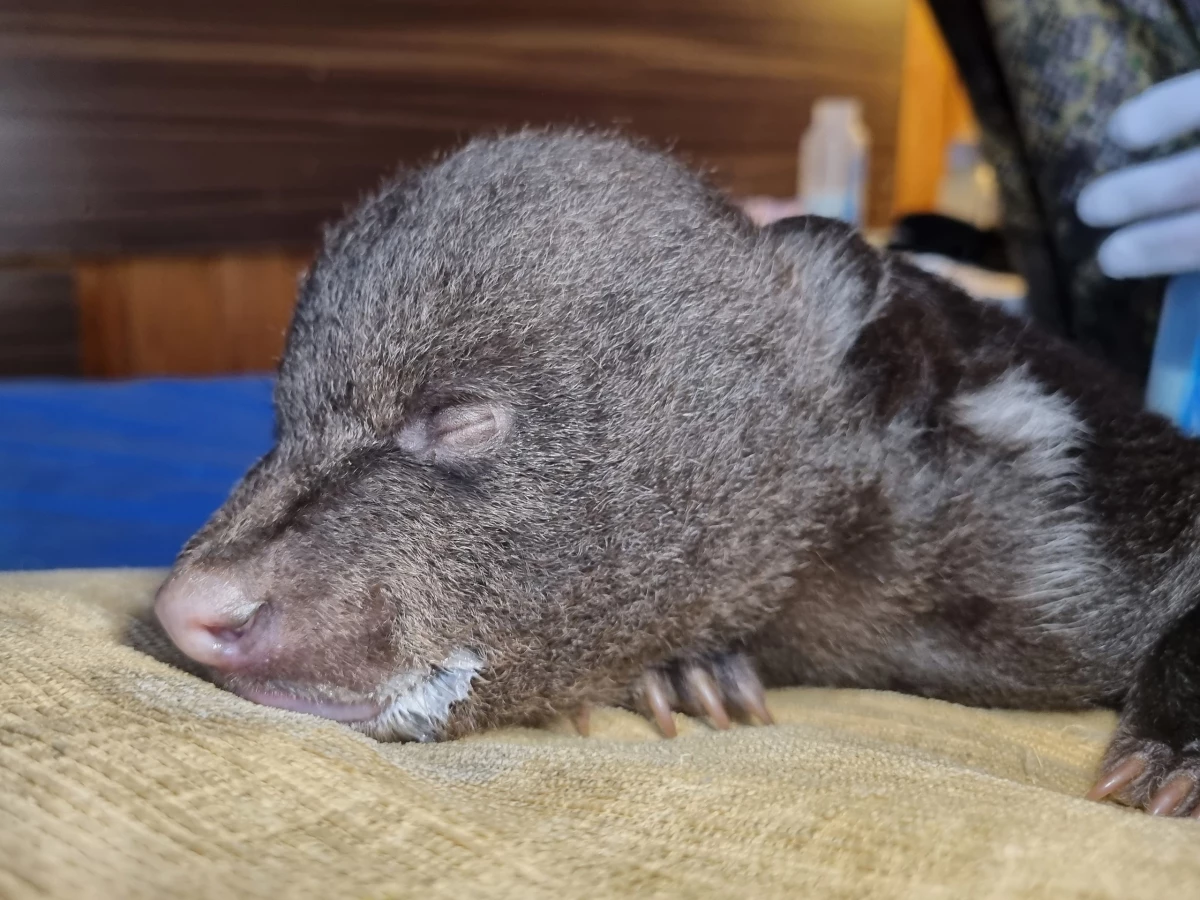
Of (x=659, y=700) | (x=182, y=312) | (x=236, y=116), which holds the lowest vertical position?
(x=659, y=700)

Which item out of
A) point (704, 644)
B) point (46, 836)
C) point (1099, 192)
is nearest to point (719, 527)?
point (704, 644)

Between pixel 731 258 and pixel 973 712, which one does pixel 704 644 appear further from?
pixel 731 258

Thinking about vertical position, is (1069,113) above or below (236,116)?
below

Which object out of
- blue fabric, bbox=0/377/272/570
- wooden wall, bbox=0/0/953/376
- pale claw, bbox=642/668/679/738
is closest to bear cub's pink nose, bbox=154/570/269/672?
pale claw, bbox=642/668/679/738

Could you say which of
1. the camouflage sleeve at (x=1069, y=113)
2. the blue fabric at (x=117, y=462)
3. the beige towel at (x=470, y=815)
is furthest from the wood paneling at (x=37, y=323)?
the beige towel at (x=470, y=815)

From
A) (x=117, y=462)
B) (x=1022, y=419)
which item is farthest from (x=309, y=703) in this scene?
(x=117, y=462)

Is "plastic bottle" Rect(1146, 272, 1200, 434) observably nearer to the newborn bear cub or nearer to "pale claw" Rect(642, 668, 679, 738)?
the newborn bear cub

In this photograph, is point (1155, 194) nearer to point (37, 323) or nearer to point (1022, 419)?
point (1022, 419)
